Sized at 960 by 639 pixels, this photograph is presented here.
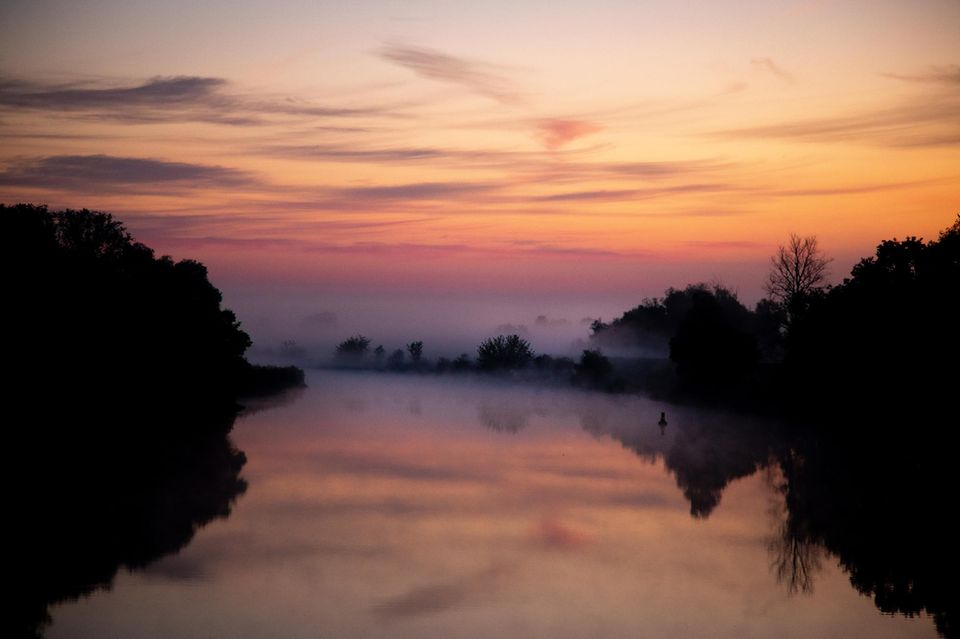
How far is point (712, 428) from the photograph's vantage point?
189ft

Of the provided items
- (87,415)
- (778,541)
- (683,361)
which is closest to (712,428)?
(683,361)

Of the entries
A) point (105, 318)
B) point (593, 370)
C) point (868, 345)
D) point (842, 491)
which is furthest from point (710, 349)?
point (105, 318)

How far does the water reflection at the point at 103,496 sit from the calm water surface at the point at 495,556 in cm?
80

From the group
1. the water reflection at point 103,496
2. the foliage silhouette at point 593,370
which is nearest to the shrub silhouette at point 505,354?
the foliage silhouette at point 593,370

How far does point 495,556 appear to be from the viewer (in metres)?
24.2

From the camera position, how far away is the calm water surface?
18875 mm

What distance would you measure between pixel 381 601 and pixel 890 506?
769 inches

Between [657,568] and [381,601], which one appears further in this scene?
[657,568]

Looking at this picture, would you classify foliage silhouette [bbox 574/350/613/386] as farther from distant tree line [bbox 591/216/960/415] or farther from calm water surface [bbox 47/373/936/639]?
calm water surface [bbox 47/373/936/639]

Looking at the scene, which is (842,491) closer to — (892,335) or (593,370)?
(892,335)

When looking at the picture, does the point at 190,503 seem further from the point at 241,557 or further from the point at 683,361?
the point at 683,361

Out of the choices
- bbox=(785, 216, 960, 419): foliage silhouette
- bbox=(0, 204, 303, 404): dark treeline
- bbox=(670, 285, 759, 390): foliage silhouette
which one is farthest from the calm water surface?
bbox=(670, 285, 759, 390): foliage silhouette

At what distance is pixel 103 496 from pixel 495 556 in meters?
14.7

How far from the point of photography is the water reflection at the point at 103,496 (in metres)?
21.5
